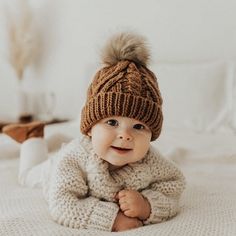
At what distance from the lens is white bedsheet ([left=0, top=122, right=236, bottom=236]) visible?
34.3 inches

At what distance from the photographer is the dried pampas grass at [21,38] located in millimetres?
2828

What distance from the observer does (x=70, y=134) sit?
1.93 meters

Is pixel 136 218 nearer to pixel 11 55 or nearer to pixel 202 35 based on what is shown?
pixel 202 35

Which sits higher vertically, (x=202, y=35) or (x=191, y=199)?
(x=202, y=35)

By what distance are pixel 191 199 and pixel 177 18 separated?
1.47 m

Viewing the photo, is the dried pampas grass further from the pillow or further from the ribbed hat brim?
the ribbed hat brim

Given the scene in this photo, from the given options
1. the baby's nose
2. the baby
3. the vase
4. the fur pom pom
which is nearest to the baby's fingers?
the baby

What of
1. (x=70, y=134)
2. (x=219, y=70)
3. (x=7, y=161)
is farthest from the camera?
(x=219, y=70)

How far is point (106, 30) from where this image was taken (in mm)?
2420

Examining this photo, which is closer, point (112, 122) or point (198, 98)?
point (112, 122)

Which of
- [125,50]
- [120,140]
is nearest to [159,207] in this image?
[120,140]

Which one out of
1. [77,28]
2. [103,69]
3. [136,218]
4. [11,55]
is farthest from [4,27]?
[136,218]

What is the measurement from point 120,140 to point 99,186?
4.6 inches

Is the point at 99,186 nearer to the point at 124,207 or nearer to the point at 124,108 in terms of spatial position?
the point at 124,207
